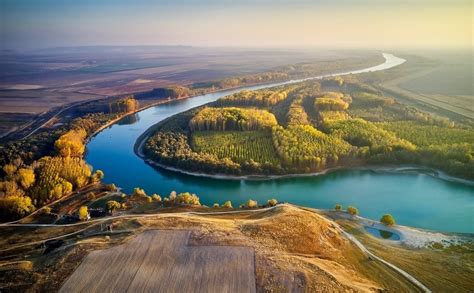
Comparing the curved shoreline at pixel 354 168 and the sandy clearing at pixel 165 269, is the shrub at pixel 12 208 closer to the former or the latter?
the sandy clearing at pixel 165 269

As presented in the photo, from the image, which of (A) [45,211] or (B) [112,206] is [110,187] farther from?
(A) [45,211]

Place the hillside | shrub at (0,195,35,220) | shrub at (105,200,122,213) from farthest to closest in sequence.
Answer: shrub at (105,200,122,213)
shrub at (0,195,35,220)
the hillside

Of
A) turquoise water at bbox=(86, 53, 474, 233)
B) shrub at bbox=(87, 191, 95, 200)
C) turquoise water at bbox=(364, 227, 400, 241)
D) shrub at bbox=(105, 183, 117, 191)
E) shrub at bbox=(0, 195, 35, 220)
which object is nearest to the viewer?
turquoise water at bbox=(364, 227, 400, 241)

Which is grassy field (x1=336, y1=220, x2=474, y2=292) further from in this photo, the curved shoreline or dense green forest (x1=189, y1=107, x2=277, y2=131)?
dense green forest (x1=189, y1=107, x2=277, y2=131)

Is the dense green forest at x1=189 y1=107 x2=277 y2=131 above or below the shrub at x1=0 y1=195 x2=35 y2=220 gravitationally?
above

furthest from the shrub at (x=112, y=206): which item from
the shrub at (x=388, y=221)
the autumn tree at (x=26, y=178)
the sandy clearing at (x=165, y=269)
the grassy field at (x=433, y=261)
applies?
the shrub at (x=388, y=221)

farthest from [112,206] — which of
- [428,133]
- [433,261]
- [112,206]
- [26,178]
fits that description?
[428,133]

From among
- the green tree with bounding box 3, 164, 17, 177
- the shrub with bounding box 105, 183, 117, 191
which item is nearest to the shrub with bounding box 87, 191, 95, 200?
the shrub with bounding box 105, 183, 117, 191

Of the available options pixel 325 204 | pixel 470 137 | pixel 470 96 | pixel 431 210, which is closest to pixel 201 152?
pixel 325 204
